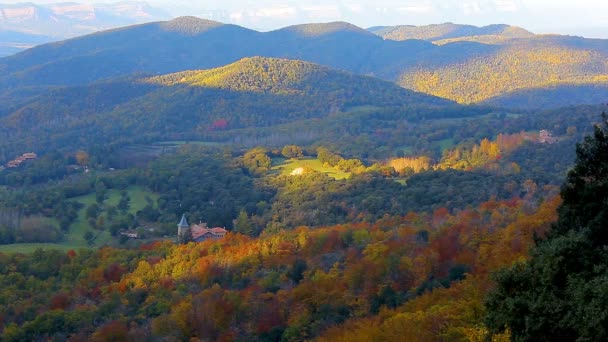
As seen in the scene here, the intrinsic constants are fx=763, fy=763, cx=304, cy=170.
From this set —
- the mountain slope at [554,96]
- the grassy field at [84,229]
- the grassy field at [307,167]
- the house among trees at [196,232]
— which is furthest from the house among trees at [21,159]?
the mountain slope at [554,96]

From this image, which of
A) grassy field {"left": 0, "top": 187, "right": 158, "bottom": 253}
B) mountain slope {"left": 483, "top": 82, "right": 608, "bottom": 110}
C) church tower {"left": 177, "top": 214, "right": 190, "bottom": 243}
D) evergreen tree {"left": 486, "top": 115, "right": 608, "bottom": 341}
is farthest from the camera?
mountain slope {"left": 483, "top": 82, "right": 608, "bottom": 110}

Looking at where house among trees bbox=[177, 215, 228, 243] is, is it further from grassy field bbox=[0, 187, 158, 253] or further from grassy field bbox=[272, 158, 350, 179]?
grassy field bbox=[272, 158, 350, 179]

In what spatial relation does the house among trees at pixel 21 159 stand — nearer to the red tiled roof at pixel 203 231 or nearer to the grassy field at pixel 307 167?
the grassy field at pixel 307 167

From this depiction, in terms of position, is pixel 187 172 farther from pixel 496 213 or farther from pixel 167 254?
pixel 496 213

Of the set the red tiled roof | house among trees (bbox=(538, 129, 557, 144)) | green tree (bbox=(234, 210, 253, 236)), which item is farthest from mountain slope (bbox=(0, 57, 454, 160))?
the red tiled roof

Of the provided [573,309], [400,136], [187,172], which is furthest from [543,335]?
[400,136]

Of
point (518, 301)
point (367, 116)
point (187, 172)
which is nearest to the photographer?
point (518, 301)
